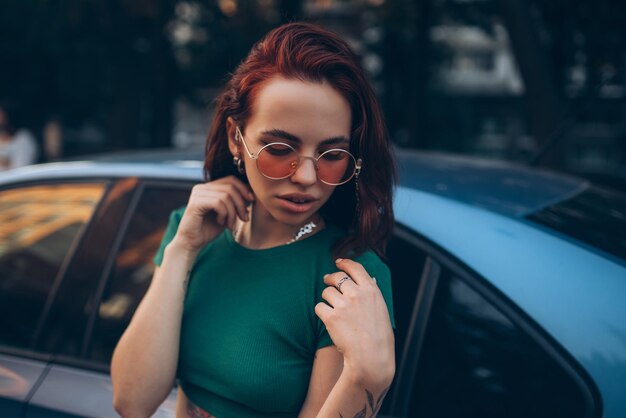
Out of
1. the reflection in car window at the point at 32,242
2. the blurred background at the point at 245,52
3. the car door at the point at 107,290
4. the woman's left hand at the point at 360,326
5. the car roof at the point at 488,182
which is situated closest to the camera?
the woman's left hand at the point at 360,326

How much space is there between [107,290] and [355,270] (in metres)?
1.04

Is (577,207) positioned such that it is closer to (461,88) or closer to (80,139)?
(80,139)

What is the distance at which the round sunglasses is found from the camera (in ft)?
4.20

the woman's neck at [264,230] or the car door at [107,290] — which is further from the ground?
the woman's neck at [264,230]

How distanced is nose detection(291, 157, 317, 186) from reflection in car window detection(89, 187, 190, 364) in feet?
2.67

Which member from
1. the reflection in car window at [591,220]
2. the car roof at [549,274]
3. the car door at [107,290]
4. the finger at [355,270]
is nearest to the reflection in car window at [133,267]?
the car door at [107,290]

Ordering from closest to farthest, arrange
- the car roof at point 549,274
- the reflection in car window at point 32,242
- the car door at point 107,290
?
the car roof at point 549,274
the car door at point 107,290
the reflection in car window at point 32,242

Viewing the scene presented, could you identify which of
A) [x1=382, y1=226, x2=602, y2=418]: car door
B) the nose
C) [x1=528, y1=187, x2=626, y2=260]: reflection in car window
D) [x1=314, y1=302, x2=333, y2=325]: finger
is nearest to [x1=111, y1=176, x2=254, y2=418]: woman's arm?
the nose

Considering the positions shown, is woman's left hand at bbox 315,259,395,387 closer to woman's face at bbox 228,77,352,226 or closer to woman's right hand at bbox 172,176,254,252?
woman's face at bbox 228,77,352,226

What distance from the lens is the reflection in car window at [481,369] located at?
1383mm

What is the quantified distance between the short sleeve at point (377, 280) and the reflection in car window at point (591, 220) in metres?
0.52

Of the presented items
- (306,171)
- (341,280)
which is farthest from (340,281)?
(306,171)

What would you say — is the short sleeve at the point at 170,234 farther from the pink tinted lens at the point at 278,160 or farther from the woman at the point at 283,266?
the pink tinted lens at the point at 278,160

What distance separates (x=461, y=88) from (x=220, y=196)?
44.1 m
